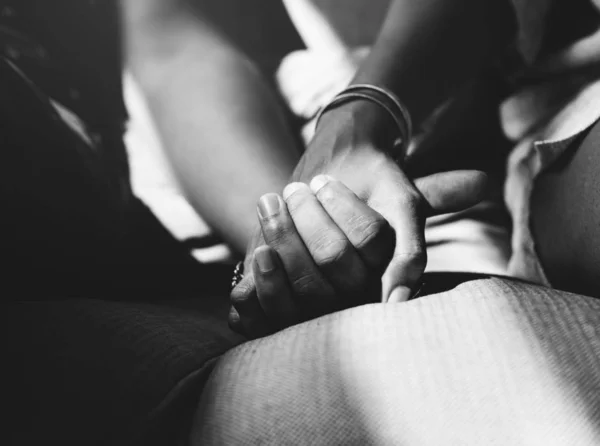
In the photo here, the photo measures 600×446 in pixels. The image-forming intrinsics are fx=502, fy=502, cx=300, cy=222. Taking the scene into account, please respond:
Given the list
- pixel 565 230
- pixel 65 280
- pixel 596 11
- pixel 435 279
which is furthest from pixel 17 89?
pixel 596 11

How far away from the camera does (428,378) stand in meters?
0.30

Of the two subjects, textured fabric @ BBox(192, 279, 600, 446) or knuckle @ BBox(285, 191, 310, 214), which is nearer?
textured fabric @ BBox(192, 279, 600, 446)

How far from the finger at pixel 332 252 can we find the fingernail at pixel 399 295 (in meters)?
0.03

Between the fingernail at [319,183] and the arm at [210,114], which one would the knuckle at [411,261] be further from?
the arm at [210,114]

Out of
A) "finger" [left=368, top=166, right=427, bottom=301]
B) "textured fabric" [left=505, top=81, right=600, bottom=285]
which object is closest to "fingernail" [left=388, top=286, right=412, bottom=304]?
"finger" [left=368, top=166, right=427, bottom=301]

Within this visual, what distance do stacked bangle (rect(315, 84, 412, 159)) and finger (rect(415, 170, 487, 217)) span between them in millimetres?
145

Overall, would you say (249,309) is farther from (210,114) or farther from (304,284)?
(210,114)

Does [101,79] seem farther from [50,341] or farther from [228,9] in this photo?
[50,341]

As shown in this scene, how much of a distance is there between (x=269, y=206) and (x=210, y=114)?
1.02 ft

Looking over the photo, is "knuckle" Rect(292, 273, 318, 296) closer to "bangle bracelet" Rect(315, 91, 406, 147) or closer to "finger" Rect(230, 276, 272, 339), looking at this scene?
"finger" Rect(230, 276, 272, 339)

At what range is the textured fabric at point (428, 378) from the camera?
0.92ft

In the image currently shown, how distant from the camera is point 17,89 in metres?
0.52

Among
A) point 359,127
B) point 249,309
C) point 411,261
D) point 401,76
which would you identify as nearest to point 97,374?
point 249,309

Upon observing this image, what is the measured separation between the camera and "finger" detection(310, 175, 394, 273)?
0.41m
